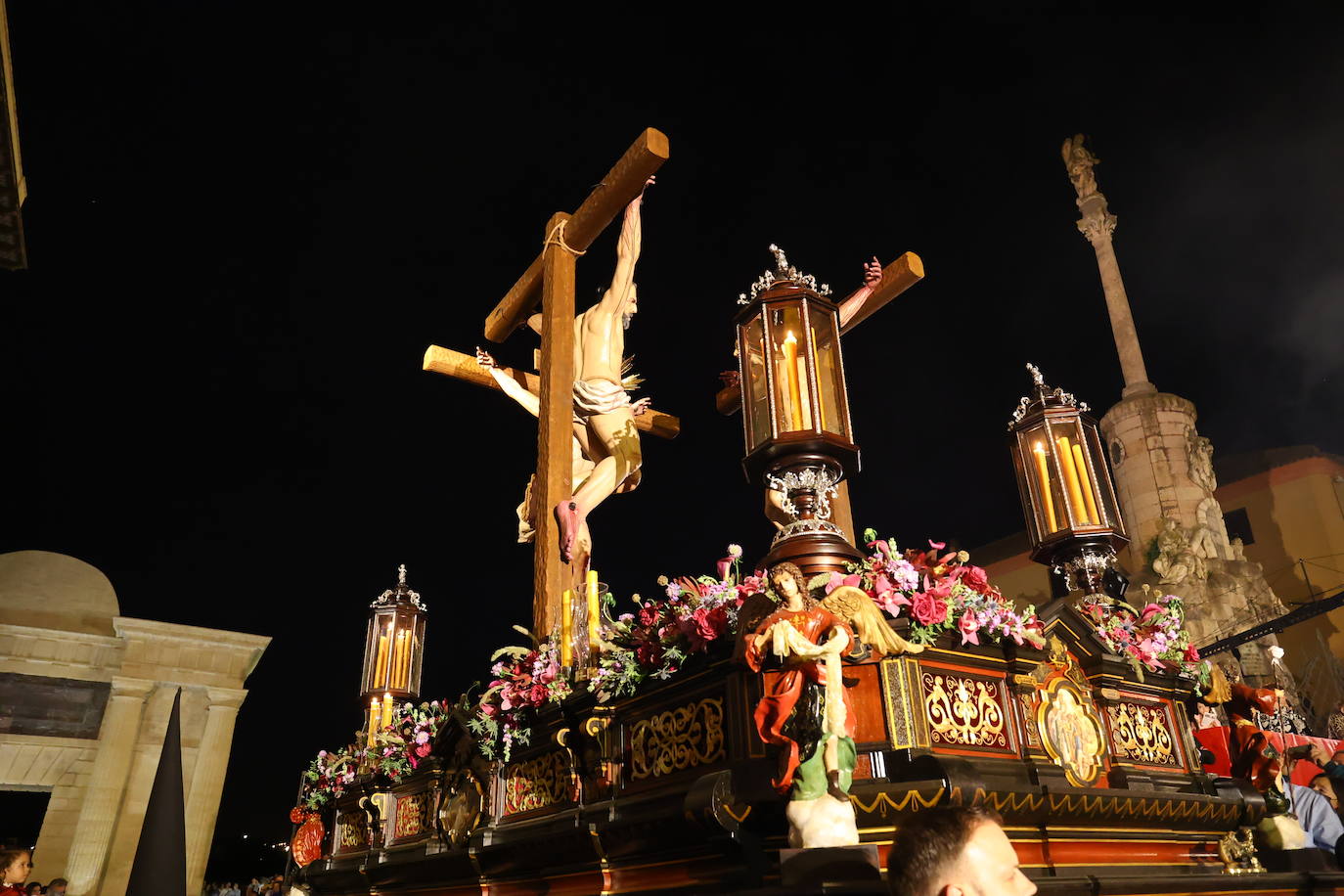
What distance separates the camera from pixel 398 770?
7.05 m

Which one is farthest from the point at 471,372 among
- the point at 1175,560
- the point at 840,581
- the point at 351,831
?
the point at 1175,560

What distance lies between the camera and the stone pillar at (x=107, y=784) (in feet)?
55.2

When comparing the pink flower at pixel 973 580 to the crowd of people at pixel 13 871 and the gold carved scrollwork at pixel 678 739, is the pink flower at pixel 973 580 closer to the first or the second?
the gold carved scrollwork at pixel 678 739

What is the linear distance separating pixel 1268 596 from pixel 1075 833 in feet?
90.7

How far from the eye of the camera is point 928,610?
12.2 ft

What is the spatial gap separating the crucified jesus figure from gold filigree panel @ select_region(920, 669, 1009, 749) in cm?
354

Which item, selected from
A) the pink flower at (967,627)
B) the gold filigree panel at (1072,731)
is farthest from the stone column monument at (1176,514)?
the pink flower at (967,627)

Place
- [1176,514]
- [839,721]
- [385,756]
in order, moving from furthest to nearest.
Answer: [1176,514], [385,756], [839,721]

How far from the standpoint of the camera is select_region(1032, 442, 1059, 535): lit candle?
582 cm

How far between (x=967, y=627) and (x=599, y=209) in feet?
17.2

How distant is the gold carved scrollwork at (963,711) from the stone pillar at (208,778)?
18.4 m

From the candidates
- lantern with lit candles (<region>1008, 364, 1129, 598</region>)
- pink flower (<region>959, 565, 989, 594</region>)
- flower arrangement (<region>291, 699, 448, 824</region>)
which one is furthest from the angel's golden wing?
flower arrangement (<region>291, 699, 448, 824</region>)

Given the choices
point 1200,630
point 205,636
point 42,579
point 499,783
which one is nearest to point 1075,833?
point 499,783

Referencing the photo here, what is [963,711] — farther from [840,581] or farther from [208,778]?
[208,778]
